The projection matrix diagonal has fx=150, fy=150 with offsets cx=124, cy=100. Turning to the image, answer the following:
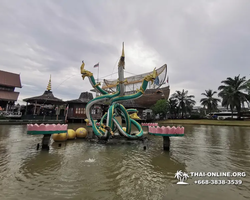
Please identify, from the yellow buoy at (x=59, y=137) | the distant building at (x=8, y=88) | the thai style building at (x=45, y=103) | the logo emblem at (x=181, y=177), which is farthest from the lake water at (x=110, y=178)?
the distant building at (x=8, y=88)

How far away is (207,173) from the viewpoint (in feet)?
16.4

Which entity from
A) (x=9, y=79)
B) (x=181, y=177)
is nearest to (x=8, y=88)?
(x=9, y=79)

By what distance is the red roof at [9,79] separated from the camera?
32.7m

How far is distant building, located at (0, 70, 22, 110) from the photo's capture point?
3103 cm

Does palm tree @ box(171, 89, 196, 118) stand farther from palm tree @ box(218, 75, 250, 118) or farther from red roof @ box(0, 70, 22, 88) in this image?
red roof @ box(0, 70, 22, 88)

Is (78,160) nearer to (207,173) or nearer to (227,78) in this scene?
(207,173)

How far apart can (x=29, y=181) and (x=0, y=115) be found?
90.6 ft

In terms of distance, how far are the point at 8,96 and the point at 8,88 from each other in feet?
10.8

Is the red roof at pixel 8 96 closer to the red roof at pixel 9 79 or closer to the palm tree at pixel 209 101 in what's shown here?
the red roof at pixel 9 79

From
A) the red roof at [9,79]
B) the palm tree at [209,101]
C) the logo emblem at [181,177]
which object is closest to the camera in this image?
the logo emblem at [181,177]

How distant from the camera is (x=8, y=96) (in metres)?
31.2

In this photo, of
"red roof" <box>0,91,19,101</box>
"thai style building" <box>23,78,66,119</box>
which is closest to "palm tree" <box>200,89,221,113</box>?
"thai style building" <box>23,78,66,119</box>

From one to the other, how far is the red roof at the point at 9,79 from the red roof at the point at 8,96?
1.90 m

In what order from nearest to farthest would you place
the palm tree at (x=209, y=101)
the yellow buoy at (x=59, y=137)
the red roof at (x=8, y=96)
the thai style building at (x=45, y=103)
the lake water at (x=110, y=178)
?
1. the lake water at (x=110, y=178)
2. the yellow buoy at (x=59, y=137)
3. the thai style building at (x=45, y=103)
4. the red roof at (x=8, y=96)
5. the palm tree at (x=209, y=101)
